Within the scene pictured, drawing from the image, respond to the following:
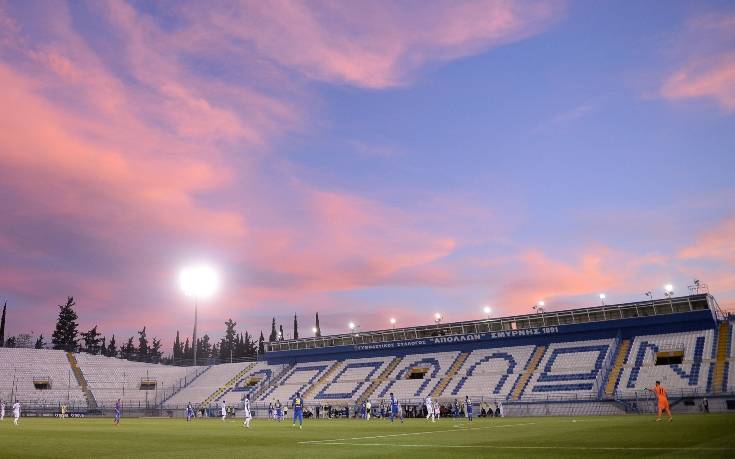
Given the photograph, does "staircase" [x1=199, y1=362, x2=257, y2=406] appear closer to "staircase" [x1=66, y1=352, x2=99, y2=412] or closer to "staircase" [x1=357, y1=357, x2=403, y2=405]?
"staircase" [x1=66, y1=352, x2=99, y2=412]

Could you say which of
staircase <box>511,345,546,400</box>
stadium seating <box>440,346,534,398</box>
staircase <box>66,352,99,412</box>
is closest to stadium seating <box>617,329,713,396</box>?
staircase <box>511,345,546,400</box>

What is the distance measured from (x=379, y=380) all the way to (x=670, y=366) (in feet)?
102

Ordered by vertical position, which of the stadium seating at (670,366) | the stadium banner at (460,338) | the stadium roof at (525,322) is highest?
the stadium roof at (525,322)

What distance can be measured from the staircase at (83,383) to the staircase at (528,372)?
4963 centimetres

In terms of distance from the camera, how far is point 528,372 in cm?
5731

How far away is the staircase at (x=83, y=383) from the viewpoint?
236 feet

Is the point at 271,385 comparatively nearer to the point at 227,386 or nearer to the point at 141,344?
the point at 227,386

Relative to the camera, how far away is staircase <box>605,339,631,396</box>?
49384 mm

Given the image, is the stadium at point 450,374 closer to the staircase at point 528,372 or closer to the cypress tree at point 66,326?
the staircase at point 528,372

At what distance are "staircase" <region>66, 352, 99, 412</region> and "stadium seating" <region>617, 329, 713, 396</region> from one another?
60.0m

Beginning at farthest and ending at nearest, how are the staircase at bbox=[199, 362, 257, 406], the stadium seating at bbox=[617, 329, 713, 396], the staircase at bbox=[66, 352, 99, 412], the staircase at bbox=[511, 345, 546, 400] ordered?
the staircase at bbox=[199, 362, 257, 406], the staircase at bbox=[66, 352, 99, 412], the staircase at bbox=[511, 345, 546, 400], the stadium seating at bbox=[617, 329, 713, 396]

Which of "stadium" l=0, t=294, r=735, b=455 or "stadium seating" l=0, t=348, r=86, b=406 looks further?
"stadium seating" l=0, t=348, r=86, b=406

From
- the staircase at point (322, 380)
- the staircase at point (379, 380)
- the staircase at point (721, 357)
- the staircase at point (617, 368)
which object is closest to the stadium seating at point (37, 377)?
the staircase at point (322, 380)

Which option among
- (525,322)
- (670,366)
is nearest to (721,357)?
(670,366)
